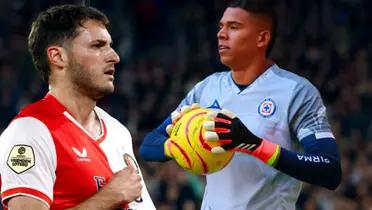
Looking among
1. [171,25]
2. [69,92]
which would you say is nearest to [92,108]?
[69,92]

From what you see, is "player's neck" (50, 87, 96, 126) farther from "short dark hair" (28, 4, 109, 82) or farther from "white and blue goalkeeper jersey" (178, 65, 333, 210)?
"white and blue goalkeeper jersey" (178, 65, 333, 210)

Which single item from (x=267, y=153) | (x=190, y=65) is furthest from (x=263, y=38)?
(x=190, y=65)

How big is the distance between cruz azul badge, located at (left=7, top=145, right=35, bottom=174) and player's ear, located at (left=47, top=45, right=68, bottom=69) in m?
0.48

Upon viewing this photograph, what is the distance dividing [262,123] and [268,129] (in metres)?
0.04

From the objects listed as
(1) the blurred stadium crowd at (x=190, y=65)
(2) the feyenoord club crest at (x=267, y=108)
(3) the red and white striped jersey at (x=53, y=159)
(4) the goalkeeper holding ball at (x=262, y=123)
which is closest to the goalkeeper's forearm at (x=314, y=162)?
(4) the goalkeeper holding ball at (x=262, y=123)

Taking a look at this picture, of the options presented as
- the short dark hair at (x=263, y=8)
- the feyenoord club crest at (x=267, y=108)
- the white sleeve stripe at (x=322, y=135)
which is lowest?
the white sleeve stripe at (x=322, y=135)

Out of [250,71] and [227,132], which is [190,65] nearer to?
[250,71]

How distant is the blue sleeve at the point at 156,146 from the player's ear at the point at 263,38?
613 millimetres

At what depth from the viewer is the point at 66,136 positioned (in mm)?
3961

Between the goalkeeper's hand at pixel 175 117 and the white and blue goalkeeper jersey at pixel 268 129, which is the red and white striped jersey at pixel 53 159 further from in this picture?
the white and blue goalkeeper jersey at pixel 268 129

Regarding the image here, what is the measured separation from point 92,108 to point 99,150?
0.22 metres

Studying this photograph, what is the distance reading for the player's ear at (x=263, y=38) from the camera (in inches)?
191

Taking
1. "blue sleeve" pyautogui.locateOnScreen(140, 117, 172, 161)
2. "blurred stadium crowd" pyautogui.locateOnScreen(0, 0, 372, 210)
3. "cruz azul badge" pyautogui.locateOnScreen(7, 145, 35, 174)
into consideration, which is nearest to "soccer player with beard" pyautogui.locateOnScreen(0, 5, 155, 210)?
"cruz azul badge" pyautogui.locateOnScreen(7, 145, 35, 174)

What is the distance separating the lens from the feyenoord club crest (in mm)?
4730
